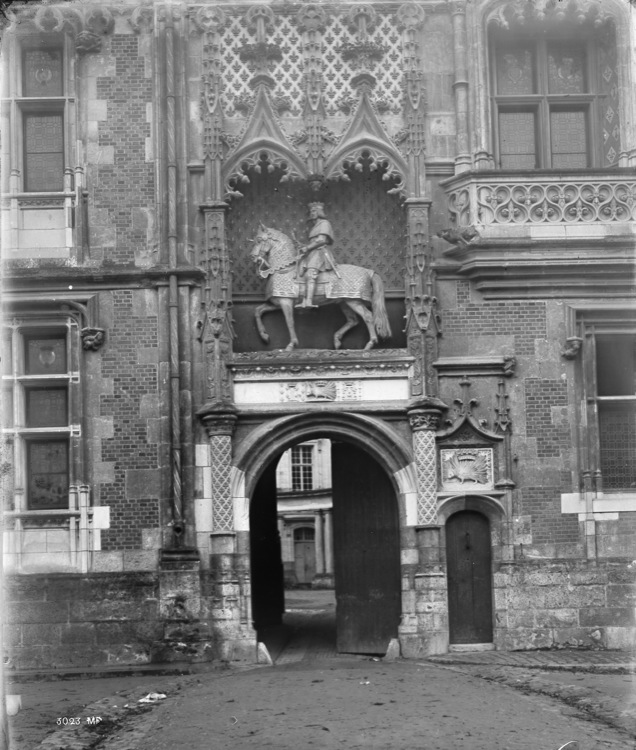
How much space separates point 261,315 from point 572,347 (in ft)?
15.4

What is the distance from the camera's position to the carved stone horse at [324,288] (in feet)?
64.5

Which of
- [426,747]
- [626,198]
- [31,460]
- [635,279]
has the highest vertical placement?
[626,198]

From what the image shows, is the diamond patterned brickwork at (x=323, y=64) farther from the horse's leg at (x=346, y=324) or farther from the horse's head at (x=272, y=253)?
the horse's leg at (x=346, y=324)

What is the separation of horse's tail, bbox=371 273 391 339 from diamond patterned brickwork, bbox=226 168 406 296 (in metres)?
0.49

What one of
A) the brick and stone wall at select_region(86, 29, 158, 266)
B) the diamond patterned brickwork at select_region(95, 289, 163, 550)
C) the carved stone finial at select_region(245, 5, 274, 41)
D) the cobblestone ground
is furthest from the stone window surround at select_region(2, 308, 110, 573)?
the carved stone finial at select_region(245, 5, 274, 41)

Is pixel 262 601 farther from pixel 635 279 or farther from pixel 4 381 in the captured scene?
pixel 635 279

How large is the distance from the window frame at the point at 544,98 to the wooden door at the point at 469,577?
18.1ft

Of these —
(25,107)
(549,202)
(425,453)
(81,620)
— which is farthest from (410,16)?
(81,620)

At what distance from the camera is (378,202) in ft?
67.0

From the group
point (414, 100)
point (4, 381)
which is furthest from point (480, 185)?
point (4, 381)

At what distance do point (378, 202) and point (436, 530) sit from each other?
5.19 meters

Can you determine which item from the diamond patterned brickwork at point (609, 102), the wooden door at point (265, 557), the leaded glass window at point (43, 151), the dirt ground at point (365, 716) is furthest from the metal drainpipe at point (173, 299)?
the diamond patterned brickwork at point (609, 102)

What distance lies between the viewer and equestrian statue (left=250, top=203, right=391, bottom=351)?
64.5 feet

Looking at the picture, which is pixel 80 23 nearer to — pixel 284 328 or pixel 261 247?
pixel 261 247
